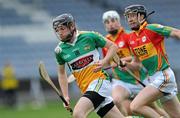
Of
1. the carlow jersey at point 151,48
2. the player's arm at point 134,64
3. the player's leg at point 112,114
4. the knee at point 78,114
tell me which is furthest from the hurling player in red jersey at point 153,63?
the knee at point 78,114

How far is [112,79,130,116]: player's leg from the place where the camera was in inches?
469

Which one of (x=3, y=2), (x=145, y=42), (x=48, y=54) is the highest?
(x=145, y=42)

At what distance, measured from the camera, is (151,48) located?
10922 mm

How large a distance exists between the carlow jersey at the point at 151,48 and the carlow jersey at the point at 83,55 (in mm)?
969

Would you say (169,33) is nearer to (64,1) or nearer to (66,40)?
(66,40)

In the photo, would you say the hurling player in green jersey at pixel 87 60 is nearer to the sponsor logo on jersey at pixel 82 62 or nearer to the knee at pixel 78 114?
the sponsor logo on jersey at pixel 82 62

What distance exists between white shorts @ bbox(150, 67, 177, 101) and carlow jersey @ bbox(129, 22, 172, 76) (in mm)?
102

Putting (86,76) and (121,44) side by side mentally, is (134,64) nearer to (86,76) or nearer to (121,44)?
(121,44)

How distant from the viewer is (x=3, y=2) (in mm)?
26984

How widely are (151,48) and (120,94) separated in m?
1.47

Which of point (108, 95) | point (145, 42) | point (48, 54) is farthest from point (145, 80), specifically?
point (48, 54)

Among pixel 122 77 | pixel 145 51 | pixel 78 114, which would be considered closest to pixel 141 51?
pixel 145 51

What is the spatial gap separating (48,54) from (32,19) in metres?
1.69

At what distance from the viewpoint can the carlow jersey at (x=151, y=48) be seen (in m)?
10.8
